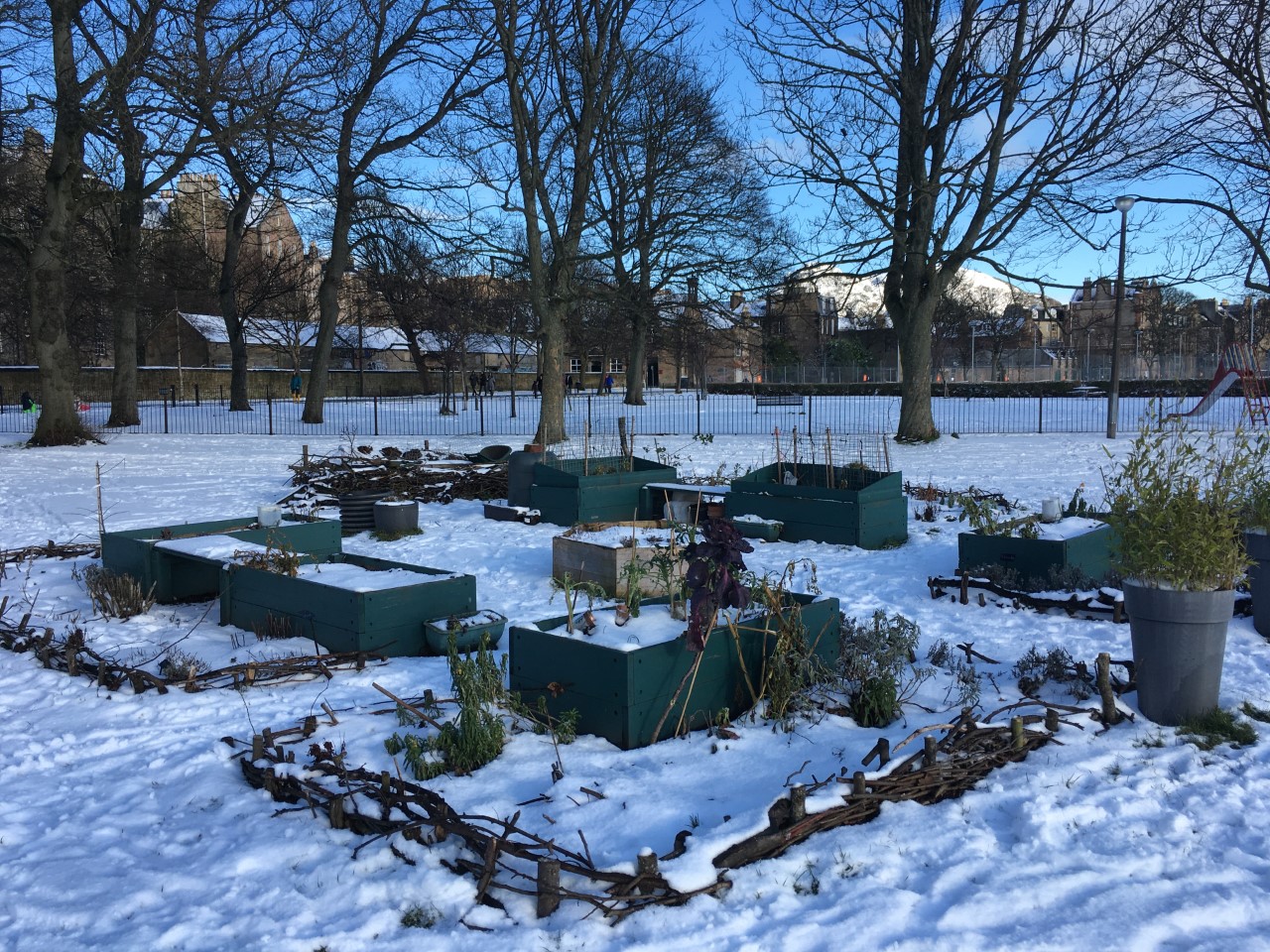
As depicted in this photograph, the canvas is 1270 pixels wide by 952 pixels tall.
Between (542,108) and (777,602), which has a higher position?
(542,108)

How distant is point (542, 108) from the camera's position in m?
19.3

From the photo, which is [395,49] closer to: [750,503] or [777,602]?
[750,503]

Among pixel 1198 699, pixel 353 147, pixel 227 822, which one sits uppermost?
pixel 353 147

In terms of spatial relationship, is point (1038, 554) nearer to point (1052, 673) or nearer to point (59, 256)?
point (1052, 673)

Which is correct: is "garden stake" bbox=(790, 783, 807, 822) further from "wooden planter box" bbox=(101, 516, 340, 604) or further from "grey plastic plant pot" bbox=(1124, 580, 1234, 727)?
"wooden planter box" bbox=(101, 516, 340, 604)

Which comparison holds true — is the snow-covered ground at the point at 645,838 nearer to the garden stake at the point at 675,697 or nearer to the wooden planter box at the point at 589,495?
the garden stake at the point at 675,697

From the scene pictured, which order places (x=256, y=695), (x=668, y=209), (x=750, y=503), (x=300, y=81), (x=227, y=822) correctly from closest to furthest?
(x=227, y=822)
(x=256, y=695)
(x=750, y=503)
(x=300, y=81)
(x=668, y=209)

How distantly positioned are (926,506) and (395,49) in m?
18.0

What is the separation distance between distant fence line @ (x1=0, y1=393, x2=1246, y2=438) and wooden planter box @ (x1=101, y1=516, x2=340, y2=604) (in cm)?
1498

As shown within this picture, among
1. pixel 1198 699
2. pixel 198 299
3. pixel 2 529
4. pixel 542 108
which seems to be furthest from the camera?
pixel 198 299

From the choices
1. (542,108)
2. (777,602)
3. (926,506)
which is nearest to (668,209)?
(542,108)

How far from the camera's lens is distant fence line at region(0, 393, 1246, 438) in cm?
2534

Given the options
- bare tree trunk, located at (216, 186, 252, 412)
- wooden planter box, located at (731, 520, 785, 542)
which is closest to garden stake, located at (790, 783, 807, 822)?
wooden planter box, located at (731, 520, 785, 542)

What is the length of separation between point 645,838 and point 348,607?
3.13 m
